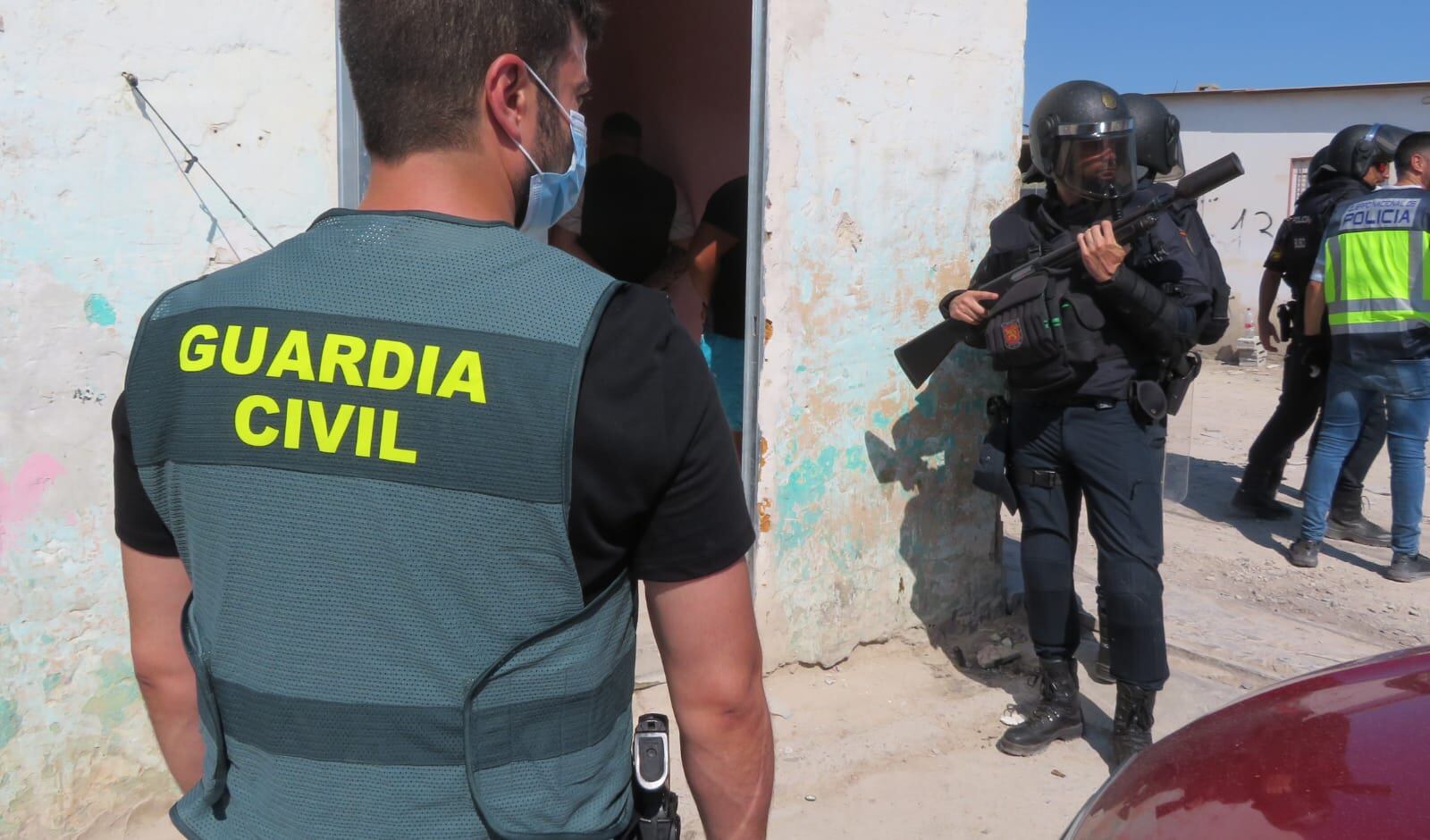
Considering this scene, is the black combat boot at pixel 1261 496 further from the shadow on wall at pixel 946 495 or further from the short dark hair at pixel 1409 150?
the shadow on wall at pixel 946 495

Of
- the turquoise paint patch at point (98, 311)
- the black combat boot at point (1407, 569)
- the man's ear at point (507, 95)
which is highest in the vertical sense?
the man's ear at point (507, 95)

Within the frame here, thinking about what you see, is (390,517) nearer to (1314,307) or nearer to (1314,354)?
(1314,307)

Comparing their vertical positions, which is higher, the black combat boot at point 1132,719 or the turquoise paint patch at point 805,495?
the turquoise paint patch at point 805,495

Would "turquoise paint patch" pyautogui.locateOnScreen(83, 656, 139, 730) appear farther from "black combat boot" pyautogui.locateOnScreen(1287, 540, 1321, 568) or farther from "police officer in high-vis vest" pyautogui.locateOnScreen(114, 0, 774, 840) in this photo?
"black combat boot" pyautogui.locateOnScreen(1287, 540, 1321, 568)

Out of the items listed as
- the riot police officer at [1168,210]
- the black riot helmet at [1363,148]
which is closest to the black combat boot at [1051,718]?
the riot police officer at [1168,210]

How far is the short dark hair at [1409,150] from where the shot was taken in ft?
18.3

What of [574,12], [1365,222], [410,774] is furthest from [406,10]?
[1365,222]

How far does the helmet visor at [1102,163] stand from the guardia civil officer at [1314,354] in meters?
2.98

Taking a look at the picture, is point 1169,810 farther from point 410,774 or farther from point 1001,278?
point 1001,278

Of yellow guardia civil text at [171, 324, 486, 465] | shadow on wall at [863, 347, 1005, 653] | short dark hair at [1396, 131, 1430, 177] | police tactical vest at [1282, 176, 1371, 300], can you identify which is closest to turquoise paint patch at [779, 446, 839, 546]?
shadow on wall at [863, 347, 1005, 653]

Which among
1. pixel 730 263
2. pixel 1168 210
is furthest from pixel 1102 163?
pixel 730 263

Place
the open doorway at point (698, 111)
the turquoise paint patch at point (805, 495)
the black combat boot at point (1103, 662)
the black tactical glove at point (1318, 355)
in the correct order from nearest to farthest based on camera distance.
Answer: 1. the turquoise paint patch at point (805, 495)
2. the black combat boot at point (1103, 662)
3. the open doorway at point (698, 111)
4. the black tactical glove at point (1318, 355)

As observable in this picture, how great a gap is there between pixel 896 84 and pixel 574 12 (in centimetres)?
293

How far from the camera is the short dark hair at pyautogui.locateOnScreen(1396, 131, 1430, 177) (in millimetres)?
5578
